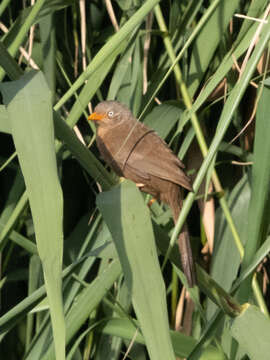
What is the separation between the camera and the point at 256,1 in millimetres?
1700

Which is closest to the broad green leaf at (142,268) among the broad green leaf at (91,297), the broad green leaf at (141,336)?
the broad green leaf at (91,297)

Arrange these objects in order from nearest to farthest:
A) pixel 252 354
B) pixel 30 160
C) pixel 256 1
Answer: pixel 30 160
pixel 252 354
pixel 256 1

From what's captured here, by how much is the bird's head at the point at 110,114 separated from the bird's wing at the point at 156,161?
14cm

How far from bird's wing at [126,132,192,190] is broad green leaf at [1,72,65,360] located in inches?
35.0

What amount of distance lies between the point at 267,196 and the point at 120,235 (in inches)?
21.7

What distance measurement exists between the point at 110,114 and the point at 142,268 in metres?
1.21

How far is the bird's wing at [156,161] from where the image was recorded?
1.94 meters

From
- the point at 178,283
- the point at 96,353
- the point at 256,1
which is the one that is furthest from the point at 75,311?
the point at 256,1

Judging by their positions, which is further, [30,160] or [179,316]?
[179,316]

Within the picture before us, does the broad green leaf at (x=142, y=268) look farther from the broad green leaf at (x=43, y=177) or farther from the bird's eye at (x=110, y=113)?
the bird's eye at (x=110, y=113)

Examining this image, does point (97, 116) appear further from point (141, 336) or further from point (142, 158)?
point (141, 336)

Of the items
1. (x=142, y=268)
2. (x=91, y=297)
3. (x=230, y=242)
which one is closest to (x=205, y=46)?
(x=230, y=242)

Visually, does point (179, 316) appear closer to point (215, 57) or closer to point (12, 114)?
point (215, 57)

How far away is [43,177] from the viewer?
1.00 meters
